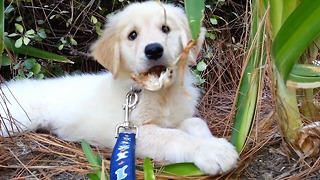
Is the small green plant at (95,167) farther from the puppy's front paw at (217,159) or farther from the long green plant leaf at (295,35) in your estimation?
the long green plant leaf at (295,35)

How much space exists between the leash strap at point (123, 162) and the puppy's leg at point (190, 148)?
0.15 m

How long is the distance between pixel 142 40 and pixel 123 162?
23.3 inches

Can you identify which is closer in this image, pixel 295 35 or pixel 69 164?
pixel 295 35

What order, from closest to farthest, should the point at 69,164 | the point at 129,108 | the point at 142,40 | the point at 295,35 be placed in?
the point at 295,35, the point at 69,164, the point at 142,40, the point at 129,108

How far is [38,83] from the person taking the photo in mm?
2525

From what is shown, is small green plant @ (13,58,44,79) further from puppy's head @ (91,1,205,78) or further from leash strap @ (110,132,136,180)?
leash strap @ (110,132,136,180)

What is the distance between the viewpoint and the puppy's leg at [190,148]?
62.7 inches

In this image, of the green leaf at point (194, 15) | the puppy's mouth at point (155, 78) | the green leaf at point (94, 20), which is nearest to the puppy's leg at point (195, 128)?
the puppy's mouth at point (155, 78)

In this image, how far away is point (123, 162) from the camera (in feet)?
5.11

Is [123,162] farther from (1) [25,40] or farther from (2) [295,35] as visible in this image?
(1) [25,40]

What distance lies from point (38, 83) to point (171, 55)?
893 millimetres

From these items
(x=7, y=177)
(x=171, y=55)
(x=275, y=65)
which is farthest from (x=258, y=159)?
(x=7, y=177)

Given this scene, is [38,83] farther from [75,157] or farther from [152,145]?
[152,145]

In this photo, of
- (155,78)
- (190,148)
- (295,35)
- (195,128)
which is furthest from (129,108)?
(295,35)
